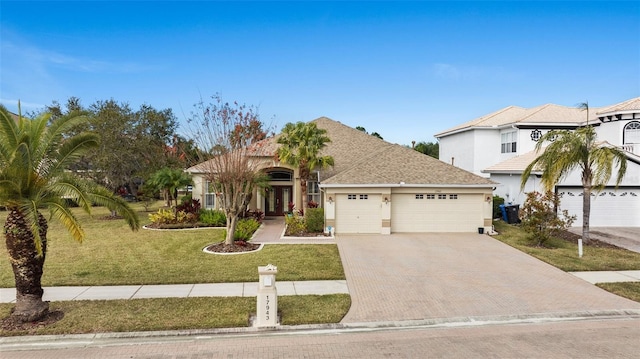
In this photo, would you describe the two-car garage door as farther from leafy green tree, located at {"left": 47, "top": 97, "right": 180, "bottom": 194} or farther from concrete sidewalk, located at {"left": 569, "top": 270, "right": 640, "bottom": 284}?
leafy green tree, located at {"left": 47, "top": 97, "right": 180, "bottom": 194}

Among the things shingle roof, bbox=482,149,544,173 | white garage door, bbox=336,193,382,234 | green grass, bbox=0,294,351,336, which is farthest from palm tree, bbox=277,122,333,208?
shingle roof, bbox=482,149,544,173

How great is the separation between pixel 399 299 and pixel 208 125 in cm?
1180

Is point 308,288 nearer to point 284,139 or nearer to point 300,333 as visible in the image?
point 300,333

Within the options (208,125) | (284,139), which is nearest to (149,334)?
(208,125)

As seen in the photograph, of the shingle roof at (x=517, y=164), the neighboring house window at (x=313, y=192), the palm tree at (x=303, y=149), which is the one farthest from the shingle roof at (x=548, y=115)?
the palm tree at (x=303, y=149)

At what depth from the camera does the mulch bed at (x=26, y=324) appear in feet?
27.5

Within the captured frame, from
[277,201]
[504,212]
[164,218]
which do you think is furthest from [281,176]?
[504,212]

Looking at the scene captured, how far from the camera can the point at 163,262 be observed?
46.6ft

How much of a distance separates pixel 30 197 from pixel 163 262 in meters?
6.10

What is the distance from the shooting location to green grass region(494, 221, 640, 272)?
13.8 m

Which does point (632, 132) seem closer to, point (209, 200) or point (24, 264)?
point (209, 200)

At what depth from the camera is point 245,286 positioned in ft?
37.3

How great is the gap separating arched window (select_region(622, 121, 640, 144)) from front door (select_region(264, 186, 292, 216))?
21584mm

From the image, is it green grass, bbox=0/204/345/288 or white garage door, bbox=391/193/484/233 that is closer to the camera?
green grass, bbox=0/204/345/288
